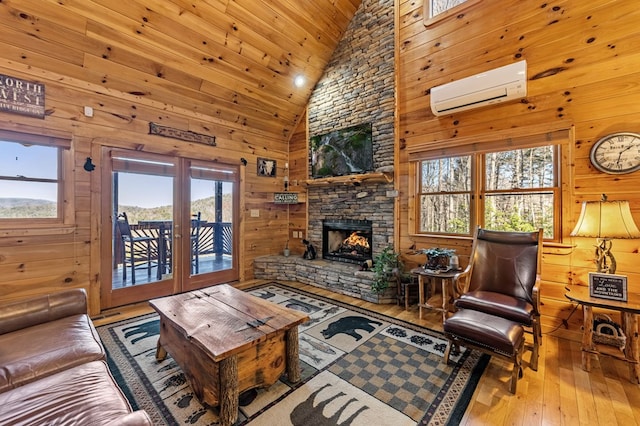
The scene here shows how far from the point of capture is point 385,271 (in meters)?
3.77

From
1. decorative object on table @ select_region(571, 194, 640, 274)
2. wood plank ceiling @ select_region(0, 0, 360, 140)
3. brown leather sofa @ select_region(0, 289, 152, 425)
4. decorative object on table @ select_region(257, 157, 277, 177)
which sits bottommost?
brown leather sofa @ select_region(0, 289, 152, 425)

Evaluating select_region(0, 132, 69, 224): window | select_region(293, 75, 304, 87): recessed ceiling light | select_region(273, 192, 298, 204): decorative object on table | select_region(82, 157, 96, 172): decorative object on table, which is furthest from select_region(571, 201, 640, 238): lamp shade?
select_region(0, 132, 69, 224): window

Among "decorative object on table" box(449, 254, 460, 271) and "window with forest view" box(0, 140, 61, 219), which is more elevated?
"window with forest view" box(0, 140, 61, 219)

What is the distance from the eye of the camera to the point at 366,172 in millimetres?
4457

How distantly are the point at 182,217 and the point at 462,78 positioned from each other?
14.2ft

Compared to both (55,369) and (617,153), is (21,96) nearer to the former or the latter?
(55,369)

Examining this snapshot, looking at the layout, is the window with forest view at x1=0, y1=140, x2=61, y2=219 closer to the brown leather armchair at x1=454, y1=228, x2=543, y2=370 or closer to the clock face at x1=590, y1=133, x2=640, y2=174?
the brown leather armchair at x1=454, y1=228, x2=543, y2=370

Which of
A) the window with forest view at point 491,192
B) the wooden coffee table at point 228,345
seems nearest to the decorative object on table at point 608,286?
the window with forest view at point 491,192

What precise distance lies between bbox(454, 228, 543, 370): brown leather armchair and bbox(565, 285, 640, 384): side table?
31 centimetres

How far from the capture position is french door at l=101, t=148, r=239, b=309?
3.59 metres

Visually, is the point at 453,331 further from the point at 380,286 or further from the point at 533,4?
the point at 533,4

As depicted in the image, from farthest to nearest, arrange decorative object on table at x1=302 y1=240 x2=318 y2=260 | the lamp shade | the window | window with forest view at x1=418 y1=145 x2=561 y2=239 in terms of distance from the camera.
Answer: decorative object on table at x1=302 y1=240 x2=318 y2=260 < window with forest view at x1=418 y1=145 x2=561 y2=239 < the window < the lamp shade

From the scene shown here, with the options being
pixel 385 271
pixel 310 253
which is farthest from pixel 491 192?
pixel 310 253

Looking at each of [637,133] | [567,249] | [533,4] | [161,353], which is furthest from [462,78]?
[161,353]
